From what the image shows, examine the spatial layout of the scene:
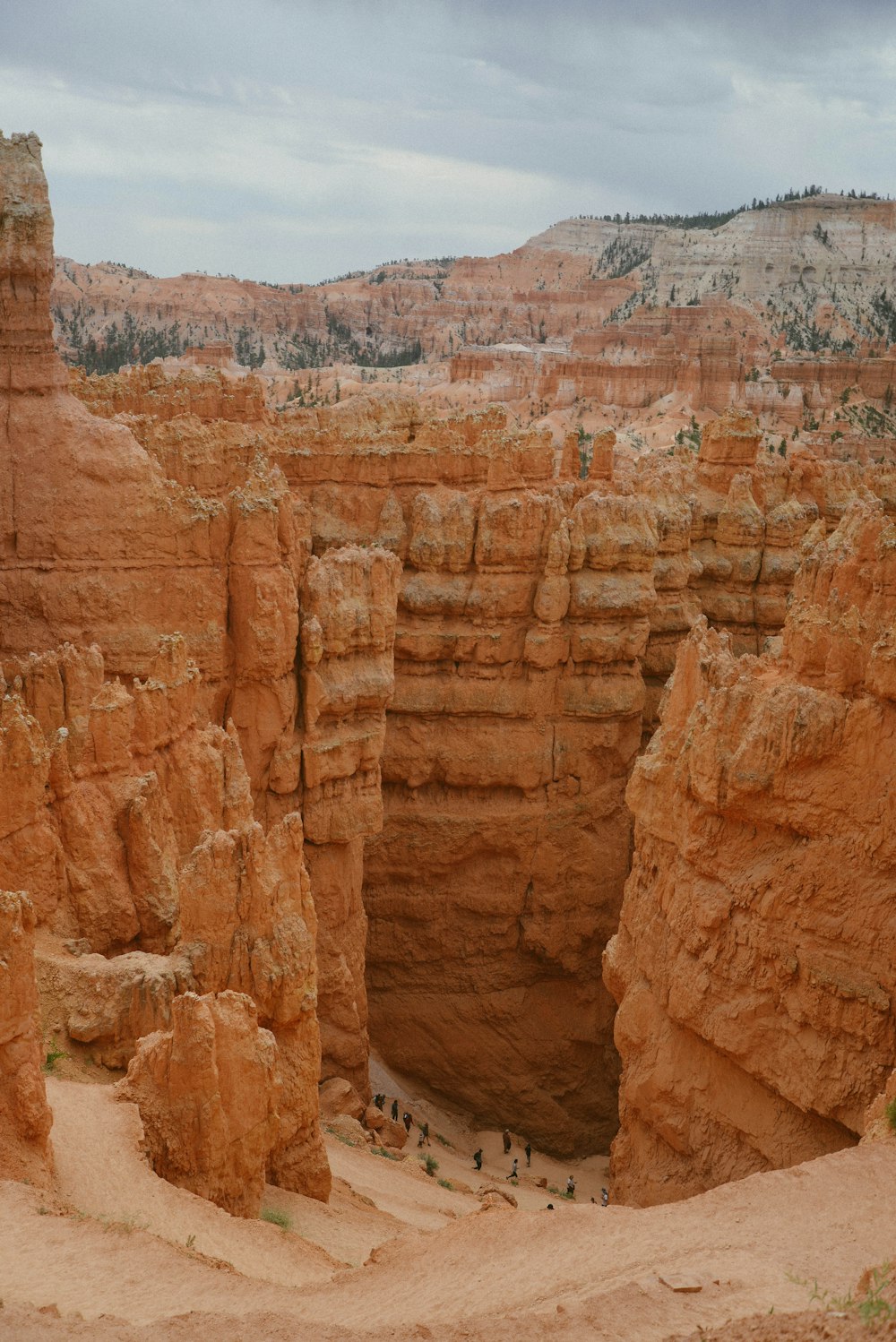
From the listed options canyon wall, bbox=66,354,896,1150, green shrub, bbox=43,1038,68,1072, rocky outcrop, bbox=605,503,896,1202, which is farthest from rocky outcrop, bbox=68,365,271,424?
green shrub, bbox=43,1038,68,1072

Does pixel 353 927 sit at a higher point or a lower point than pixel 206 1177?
lower

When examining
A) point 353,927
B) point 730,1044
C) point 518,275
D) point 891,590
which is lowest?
point 353,927

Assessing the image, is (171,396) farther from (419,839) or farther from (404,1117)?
(404,1117)

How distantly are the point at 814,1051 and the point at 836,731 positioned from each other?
10.4ft

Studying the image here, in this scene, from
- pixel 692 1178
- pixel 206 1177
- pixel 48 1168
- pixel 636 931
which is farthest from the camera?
pixel 636 931

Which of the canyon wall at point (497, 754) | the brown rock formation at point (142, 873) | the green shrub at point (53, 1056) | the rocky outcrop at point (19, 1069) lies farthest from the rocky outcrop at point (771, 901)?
the canyon wall at point (497, 754)

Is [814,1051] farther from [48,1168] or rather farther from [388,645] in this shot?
[388,645]

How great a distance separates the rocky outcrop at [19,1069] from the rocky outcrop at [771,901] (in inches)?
284

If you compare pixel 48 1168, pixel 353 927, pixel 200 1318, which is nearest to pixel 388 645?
pixel 353 927

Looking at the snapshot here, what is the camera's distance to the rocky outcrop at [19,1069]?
A: 9719mm

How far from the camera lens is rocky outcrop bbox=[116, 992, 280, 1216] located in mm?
10969

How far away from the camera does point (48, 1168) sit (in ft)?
32.8

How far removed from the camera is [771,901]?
13695 millimetres

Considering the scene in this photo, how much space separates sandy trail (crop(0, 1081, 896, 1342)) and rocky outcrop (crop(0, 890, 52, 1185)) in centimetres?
37
